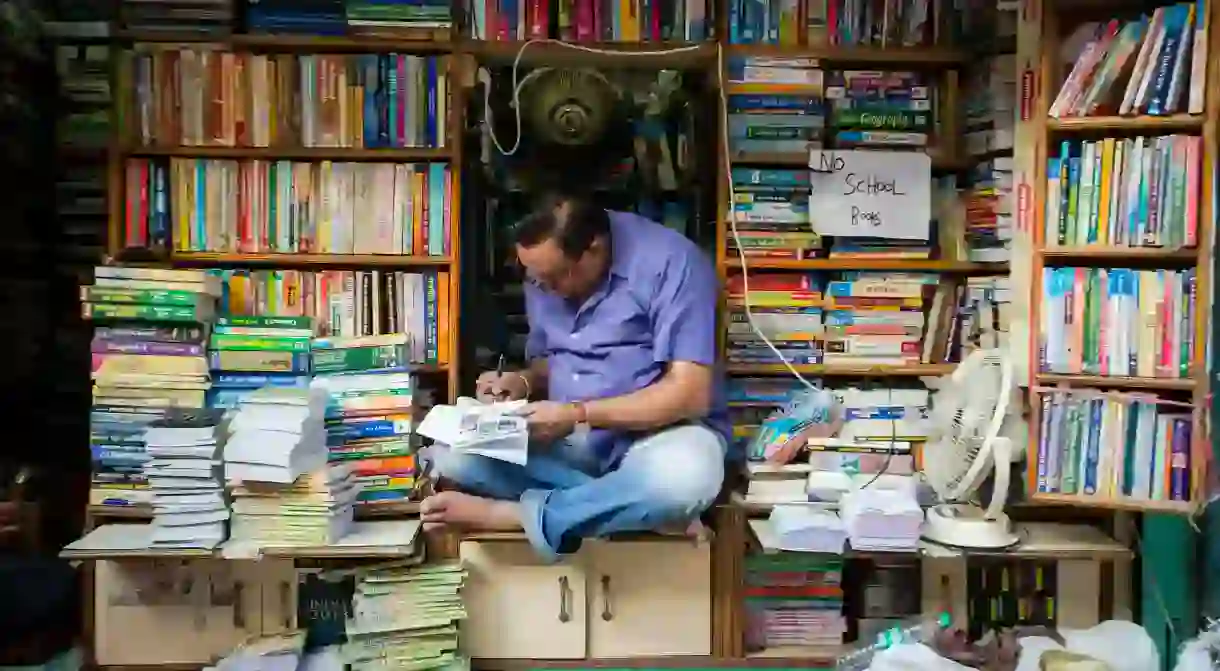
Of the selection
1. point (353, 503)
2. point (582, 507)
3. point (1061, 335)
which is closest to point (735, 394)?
point (582, 507)

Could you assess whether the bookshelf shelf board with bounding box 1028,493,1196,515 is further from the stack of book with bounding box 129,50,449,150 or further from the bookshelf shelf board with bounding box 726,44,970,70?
the stack of book with bounding box 129,50,449,150

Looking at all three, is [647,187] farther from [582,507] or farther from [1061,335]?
[1061,335]

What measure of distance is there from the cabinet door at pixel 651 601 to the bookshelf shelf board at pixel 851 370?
498 mm

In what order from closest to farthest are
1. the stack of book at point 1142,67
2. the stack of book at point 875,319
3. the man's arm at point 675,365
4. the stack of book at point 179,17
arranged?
the stack of book at point 1142,67
the man's arm at point 675,365
the stack of book at point 179,17
the stack of book at point 875,319

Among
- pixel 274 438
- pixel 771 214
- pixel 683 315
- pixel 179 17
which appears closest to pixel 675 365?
pixel 683 315

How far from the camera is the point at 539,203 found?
281cm

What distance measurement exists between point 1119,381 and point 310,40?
83.0 inches

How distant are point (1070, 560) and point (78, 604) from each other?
2441 millimetres

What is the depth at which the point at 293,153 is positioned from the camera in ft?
8.69

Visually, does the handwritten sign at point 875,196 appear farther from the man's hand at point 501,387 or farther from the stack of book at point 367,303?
the stack of book at point 367,303

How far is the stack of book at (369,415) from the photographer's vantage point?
256 centimetres

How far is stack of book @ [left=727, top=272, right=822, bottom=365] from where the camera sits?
110 inches

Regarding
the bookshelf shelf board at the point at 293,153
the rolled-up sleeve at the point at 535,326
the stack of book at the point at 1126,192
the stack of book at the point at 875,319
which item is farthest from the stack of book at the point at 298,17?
the stack of book at the point at 1126,192

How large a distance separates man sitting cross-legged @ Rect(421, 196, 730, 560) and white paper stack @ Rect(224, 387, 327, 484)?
0.31 m
